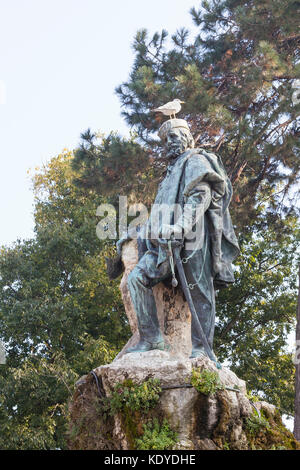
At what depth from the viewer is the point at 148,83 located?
10984 mm

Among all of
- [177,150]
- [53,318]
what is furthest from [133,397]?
[53,318]

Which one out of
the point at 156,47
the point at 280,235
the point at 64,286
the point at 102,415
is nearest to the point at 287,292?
the point at 280,235

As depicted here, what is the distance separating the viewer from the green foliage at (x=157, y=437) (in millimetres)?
4191

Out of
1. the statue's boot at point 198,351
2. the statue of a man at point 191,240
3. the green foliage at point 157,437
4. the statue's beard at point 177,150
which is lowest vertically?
the green foliage at point 157,437

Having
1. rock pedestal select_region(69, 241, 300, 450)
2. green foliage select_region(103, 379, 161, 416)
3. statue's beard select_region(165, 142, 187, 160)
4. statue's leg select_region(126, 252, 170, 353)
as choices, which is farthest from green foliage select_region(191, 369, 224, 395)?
statue's beard select_region(165, 142, 187, 160)

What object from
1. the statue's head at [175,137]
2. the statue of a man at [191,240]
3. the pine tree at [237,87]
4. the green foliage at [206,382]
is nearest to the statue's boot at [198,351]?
the statue of a man at [191,240]

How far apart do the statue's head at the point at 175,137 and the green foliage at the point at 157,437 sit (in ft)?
8.39

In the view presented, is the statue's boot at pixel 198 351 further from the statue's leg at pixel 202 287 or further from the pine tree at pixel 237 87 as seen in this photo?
the pine tree at pixel 237 87

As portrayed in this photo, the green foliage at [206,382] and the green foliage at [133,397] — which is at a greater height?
the green foliage at [206,382]

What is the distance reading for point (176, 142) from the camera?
5930 millimetres

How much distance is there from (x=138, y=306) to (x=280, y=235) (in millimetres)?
8989

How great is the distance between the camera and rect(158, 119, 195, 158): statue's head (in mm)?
5926
